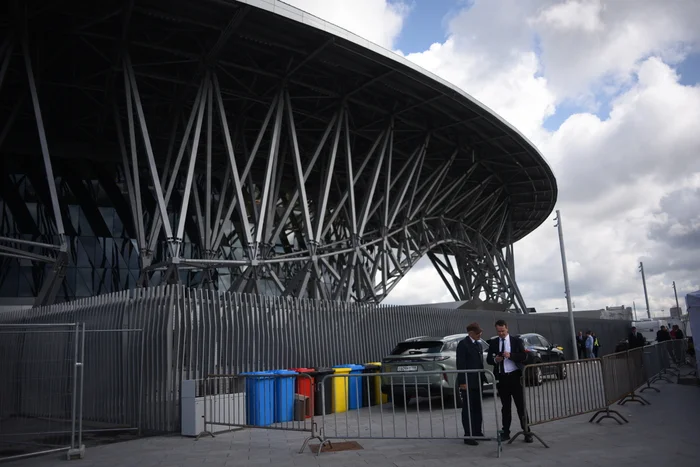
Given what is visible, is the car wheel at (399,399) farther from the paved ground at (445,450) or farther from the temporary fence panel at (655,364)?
the temporary fence panel at (655,364)

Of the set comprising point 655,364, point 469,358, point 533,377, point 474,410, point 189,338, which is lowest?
point 655,364

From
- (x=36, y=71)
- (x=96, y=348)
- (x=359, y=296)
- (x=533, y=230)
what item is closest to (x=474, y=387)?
(x=96, y=348)

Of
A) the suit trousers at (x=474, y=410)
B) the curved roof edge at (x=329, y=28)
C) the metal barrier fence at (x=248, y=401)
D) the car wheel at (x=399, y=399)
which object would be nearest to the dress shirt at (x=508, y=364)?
the suit trousers at (x=474, y=410)

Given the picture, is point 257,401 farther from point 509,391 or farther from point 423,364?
point 509,391

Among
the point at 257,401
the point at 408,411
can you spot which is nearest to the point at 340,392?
the point at 408,411

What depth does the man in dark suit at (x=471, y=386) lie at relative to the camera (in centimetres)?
880

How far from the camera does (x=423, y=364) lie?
12961 millimetres

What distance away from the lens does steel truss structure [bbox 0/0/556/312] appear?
67.8 feet

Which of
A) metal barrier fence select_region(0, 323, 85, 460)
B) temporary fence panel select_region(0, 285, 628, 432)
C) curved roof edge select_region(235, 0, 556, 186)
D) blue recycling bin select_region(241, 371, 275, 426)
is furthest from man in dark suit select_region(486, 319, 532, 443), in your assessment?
curved roof edge select_region(235, 0, 556, 186)

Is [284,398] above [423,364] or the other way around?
the other way around

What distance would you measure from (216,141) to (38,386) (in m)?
20.0

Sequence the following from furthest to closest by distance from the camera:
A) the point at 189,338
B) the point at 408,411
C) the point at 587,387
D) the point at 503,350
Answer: the point at 408,411, the point at 189,338, the point at 587,387, the point at 503,350

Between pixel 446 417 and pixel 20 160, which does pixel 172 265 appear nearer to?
pixel 446 417

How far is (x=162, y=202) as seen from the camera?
818 inches
